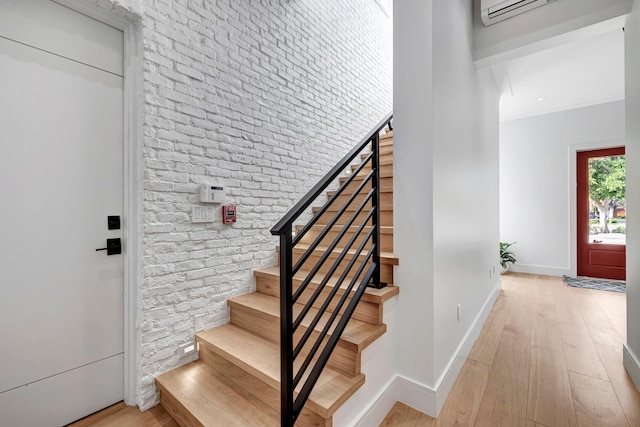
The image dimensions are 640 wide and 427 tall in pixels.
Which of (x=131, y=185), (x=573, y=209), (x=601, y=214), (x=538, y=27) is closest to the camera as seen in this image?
(x=131, y=185)

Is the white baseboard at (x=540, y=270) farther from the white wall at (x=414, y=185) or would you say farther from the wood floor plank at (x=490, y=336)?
the white wall at (x=414, y=185)

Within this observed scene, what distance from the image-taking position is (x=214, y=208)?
2115 mm

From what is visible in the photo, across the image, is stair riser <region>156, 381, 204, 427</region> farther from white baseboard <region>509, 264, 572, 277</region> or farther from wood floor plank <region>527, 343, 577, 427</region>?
white baseboard <region>509, 264, 572, 277</region>

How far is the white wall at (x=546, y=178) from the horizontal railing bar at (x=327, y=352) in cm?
507

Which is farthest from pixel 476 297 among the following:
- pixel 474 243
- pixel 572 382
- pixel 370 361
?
pixel 370 361

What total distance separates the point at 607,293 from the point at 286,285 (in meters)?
5.25

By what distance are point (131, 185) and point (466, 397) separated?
2.58m

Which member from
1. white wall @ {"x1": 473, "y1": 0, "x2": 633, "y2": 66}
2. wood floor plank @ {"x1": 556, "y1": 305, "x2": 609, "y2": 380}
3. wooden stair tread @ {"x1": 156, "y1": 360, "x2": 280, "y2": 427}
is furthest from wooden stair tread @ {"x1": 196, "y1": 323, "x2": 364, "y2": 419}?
white wall @ {"x1": 473, "y1": 0, "x2": 633, "y2": 66}

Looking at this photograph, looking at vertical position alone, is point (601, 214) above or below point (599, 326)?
above

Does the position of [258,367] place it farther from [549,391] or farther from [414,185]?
[549,391]

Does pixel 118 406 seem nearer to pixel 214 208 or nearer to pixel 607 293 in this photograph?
pixel 214 208

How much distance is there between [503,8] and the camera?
2381 mm

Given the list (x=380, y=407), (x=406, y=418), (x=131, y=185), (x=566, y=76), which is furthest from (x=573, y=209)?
(x=131, y=185)

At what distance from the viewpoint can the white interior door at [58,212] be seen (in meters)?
1.48
